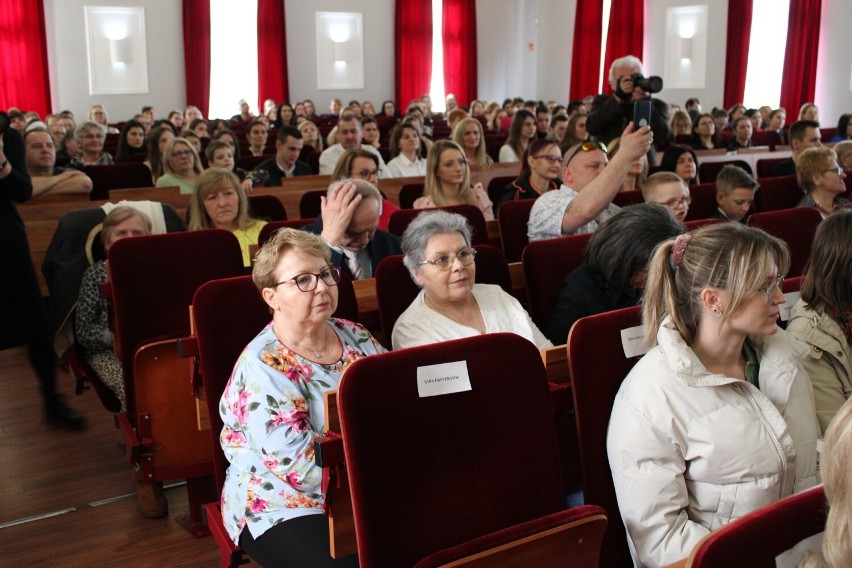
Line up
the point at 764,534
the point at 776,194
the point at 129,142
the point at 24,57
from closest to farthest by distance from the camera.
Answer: the point at 764,534
the point at 776,194
the point at 129,142
the point at 24,57

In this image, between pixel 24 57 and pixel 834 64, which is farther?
pixel 834 64

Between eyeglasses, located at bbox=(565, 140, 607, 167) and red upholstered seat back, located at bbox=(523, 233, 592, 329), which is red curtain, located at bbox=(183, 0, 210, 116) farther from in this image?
red upholstered seat back, located at bbox=(523, 233, 592, 329)

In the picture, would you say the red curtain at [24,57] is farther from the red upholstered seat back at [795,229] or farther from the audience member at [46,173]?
the red upholstered seat back at [795,229]

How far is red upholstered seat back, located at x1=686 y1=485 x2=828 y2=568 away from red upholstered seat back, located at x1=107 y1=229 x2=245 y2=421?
6.59 feet

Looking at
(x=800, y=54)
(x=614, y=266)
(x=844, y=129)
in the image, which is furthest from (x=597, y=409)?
(x=800, y=54)

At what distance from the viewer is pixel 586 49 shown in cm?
1725

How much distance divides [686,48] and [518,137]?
30.6 feet

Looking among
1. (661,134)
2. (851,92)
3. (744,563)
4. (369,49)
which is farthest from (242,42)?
(744,563)

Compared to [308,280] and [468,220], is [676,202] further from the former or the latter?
[308,280]

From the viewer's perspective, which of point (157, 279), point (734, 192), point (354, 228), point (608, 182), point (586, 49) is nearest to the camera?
point (157, 279)

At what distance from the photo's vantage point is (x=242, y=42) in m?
16.7

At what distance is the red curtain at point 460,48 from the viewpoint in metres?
18.7

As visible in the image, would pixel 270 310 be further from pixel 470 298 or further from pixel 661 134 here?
pixel 661 134

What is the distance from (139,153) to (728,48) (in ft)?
37.0
